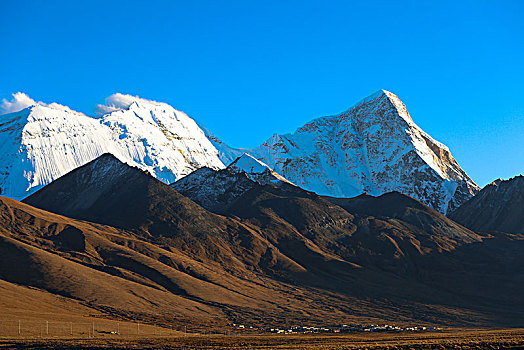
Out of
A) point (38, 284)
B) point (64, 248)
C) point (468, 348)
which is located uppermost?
point (64, 248)

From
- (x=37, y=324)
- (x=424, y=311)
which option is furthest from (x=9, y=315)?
(x=424, y=311)

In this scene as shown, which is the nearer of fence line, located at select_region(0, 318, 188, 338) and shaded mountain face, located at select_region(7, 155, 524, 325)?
fence line, located at select_region(0, 318, 188, 338)

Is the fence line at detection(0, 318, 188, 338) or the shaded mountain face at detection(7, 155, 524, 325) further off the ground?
the shaded mountain face at detection(7, 155, 524, 325)

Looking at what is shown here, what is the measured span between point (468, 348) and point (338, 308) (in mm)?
92684

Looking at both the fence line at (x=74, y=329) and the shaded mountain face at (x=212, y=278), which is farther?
the shaded mountain face at (x=212, y=278)

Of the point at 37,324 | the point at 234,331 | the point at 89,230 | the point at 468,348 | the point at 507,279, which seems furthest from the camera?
the point at 507,279

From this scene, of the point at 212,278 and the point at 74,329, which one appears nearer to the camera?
the point at 74,329

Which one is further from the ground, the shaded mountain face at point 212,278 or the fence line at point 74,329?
the shaded mountain face at point 212,278

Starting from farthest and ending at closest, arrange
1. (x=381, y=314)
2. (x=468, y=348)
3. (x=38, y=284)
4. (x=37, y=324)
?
(x=381, y=314)
(x=38, y=284)
(x=37, y=324)
(x=468, y=348)

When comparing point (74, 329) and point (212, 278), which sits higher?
point (212, 278)

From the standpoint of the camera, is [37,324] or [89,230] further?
[89,230]

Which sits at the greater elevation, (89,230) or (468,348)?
(89,230)

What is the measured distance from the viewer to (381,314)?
157500 millimetres

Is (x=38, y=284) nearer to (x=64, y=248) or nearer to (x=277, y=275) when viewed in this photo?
(x=64, y=248)
